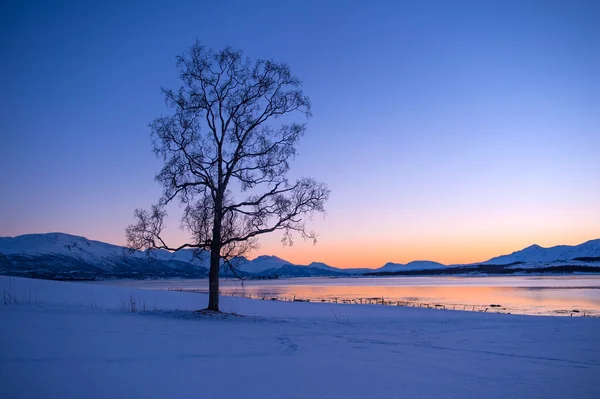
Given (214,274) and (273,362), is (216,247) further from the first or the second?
(273,362)

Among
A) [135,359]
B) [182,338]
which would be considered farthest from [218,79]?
[135,359]

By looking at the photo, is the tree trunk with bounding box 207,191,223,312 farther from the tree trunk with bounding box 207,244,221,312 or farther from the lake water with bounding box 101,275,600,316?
the lake water with bounding box 101,275,600,316

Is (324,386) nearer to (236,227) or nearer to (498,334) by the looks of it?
(498,334)

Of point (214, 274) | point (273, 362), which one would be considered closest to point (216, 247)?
point (214, 274)

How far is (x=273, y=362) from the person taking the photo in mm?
8922

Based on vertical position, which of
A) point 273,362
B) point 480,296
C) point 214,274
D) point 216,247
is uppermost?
point 216,247

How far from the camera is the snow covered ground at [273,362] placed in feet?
22.2

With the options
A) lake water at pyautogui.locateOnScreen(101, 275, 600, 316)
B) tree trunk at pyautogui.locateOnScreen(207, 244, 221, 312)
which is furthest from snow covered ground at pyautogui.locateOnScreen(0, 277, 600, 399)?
lake water at pyautogui.locateOnScreen(101, 275, 600, 316)

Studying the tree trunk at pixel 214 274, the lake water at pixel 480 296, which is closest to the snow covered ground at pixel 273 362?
the tree trunk at pixel 214 274

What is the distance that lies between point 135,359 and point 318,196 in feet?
40.1

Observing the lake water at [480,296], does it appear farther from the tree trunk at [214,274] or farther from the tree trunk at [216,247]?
the tree trunk at [216,247]

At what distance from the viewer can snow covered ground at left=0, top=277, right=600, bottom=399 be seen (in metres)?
6.77

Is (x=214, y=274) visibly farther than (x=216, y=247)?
No

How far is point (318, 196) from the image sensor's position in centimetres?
1923
